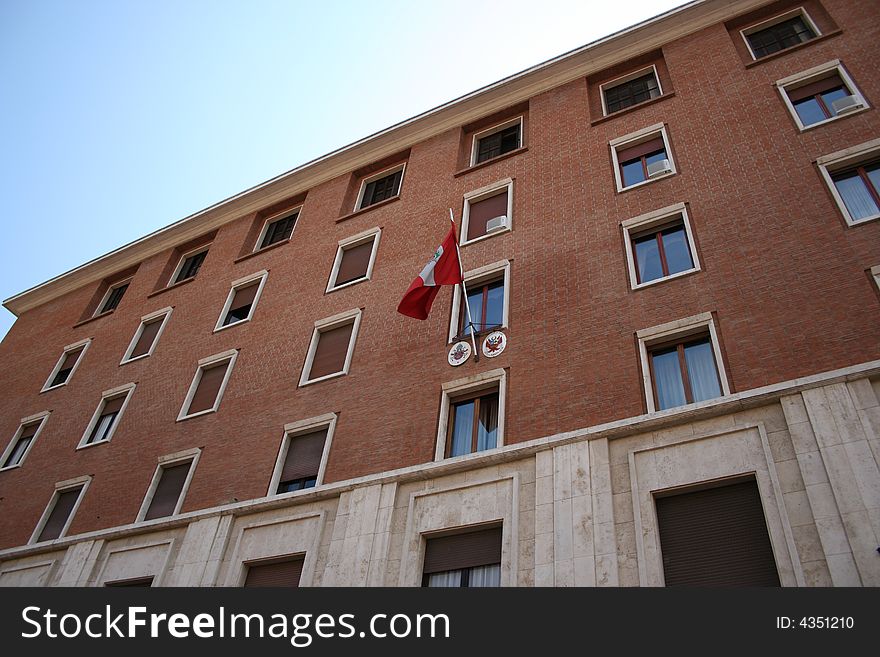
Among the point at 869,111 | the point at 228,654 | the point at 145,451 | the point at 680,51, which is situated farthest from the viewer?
the point at 680,51

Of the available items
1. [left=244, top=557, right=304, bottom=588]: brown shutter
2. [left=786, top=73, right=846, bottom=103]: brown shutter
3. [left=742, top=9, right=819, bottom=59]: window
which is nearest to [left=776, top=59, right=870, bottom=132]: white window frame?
[left=786, top=73, right=846, bottom=103]: brown shutter

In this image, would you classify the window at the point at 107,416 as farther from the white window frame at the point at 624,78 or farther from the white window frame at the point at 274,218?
the white window frame at the point at 624,78

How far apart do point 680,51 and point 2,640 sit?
19401mm

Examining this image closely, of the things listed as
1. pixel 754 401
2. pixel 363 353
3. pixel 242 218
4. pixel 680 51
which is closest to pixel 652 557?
pixel 754 401

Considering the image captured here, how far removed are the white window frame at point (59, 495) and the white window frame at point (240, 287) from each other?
202 inches

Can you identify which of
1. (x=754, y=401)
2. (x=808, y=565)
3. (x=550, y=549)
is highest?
(x=754, y=401)

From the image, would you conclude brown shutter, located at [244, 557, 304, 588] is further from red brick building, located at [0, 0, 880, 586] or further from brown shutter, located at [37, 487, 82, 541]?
brown shutter, located at [37, 487, 82, 541]

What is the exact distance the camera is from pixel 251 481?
1521 centimetres

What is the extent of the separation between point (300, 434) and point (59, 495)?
25.0 feet

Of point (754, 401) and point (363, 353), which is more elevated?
point (363, 353)

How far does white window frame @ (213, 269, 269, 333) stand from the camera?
790 inches

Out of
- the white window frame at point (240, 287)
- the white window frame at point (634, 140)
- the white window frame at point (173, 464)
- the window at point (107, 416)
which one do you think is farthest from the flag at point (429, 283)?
the window at point (107, 416)

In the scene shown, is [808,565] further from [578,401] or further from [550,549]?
[578,401]

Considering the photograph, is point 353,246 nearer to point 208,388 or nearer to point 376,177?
point 376,177
